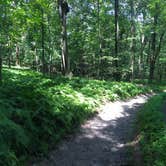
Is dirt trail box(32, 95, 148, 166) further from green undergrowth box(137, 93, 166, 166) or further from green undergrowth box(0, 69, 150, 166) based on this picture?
green undergrowth box(137, 93, 166, 166)

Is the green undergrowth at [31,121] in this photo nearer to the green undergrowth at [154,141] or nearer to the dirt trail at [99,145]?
the dirt trail at [99,145]

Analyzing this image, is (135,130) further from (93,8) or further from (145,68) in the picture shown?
(145,68)

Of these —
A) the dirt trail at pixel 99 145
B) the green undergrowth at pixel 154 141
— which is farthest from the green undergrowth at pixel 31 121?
the green undergrowth at pixel 154 141

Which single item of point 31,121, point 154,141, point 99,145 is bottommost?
point 99,145

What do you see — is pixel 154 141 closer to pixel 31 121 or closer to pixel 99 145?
pixel 99 145

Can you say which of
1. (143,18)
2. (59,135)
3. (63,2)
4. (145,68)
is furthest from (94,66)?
(59,135)

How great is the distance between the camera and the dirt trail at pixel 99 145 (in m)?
6.39

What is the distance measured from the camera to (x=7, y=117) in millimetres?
6441

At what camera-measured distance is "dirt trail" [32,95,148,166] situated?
6391 millimetres

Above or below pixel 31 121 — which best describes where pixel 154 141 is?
below

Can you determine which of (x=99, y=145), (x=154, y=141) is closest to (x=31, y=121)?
(x=99, y=145)

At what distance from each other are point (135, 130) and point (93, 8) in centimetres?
2383

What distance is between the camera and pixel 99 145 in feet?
25.2

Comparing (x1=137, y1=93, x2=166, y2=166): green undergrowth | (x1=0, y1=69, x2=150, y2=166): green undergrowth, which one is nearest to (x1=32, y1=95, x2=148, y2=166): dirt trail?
(x1=0, y1=69, x2=150, y2=166): green undergrowth
